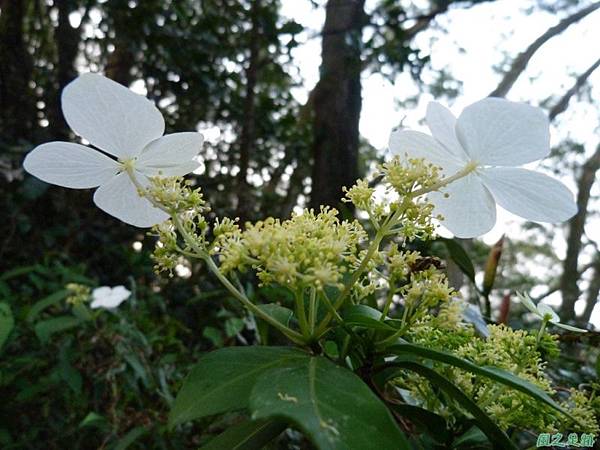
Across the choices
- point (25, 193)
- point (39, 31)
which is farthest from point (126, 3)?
point (39, 31)

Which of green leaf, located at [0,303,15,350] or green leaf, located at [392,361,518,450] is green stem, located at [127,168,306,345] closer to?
green leaf, located at [392,361,518,450]

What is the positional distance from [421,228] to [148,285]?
2744 mm

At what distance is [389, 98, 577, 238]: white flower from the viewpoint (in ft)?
1.85

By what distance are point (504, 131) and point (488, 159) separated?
0.11 feet

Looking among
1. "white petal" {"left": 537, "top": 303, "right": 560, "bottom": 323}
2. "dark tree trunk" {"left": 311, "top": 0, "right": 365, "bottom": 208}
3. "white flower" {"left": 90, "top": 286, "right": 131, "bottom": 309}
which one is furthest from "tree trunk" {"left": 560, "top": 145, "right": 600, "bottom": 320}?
"white petal" {"left": 537, "top": 303, "right": 560, "bottom": 323}

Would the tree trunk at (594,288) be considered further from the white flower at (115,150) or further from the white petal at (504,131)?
the white flower at (115,150)

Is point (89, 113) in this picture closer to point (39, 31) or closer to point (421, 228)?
point (421, 228)

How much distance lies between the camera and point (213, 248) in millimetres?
531

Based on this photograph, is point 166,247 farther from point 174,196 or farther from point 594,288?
point 594,288

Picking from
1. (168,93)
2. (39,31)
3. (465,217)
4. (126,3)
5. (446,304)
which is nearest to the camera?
(446,304)

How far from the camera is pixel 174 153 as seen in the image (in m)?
0.61

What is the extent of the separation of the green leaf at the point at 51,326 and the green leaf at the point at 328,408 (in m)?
→ 1.63

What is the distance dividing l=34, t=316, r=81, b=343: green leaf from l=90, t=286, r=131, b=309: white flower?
9 centimetres

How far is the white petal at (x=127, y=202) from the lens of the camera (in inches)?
24.4
